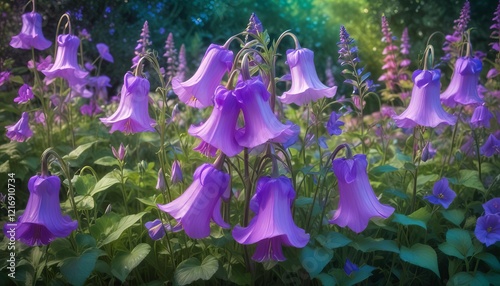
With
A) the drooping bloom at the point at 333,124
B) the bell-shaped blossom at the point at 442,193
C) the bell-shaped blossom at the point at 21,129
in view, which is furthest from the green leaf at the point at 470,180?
the bell-shaped blossom at the point at 21,129

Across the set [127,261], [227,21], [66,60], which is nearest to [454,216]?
[127,261]

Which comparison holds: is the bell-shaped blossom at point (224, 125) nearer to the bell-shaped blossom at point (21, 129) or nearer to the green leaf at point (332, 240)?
the green leaf at point (332, 240)

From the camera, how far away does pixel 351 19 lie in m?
5.96

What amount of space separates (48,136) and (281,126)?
167 cm

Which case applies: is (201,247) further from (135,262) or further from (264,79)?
(264,79)

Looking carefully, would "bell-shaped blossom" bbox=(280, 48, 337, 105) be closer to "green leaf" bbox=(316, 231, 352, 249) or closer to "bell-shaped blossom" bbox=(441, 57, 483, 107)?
"green leaf" bbox=(316, 231, 352, 249)

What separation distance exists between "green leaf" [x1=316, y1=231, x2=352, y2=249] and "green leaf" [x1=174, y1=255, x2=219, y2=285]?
1.12ft

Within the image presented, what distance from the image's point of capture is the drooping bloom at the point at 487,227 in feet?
6.17

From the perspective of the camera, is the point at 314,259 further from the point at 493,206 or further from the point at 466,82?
the point at 466,82

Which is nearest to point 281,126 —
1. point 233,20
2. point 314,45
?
point 233,20

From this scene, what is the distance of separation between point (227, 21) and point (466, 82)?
205 cm

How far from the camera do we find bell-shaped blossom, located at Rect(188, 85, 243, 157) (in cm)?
143

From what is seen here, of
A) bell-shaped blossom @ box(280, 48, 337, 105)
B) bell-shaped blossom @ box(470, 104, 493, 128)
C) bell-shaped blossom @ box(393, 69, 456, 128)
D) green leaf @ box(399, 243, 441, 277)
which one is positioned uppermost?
bell-shaped blossom @ box(280, 48, 337, 105)

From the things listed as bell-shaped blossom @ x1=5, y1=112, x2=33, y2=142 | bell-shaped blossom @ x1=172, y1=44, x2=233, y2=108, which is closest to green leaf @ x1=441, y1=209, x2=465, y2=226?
bell-shaped blossom @ x1=172, y1=44, x2=233, y2=108
